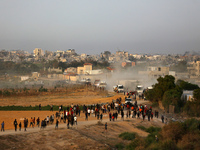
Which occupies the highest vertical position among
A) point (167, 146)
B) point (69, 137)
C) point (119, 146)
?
point (167, 146)

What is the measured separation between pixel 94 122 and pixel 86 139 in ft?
15.5

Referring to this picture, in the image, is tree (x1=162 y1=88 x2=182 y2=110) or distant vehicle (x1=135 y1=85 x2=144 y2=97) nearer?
tree (x1=162 y1=88 x2=182 y2=110)

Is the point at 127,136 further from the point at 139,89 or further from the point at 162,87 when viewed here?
the point at 139,89

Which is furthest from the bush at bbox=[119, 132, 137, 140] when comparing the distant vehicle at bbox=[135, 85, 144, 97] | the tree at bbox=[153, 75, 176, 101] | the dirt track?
the distant vehicle at bbox=[135, 85, 144, 97]

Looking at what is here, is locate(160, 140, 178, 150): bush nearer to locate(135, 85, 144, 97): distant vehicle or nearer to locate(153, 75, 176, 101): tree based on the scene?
locate(153, 75, 176, 101): tree

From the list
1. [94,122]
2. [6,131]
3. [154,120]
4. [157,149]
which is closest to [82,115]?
[94,122]

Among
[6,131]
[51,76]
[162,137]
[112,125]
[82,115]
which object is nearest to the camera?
[162,137]

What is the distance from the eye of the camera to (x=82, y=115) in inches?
998

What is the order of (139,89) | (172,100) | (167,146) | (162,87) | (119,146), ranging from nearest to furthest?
(167,146) → (119,146) → (172,100) → (162,87) → (139,89)

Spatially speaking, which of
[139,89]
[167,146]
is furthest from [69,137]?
[139,89]

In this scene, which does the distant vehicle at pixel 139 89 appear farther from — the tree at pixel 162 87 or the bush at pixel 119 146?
the bush at pixel 119 146

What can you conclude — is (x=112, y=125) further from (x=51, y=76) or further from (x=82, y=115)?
(x=51, y=76)

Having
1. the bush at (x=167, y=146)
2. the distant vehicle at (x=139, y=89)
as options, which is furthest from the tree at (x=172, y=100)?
the bush at (x=167, y=146)

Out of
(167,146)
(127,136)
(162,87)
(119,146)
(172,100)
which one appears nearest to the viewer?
(167,146)
